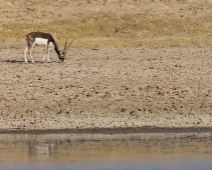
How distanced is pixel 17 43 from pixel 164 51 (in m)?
4.01

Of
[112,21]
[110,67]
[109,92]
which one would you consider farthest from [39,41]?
[112,21]

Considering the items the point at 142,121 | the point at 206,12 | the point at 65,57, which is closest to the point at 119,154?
the point at 142,121

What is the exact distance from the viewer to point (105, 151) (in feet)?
39.9

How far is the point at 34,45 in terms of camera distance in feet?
67.2

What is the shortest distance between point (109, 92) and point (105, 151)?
3635 millimetres

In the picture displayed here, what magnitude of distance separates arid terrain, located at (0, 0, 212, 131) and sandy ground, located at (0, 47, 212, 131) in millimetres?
17

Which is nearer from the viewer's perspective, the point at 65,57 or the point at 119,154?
the point at 119,154

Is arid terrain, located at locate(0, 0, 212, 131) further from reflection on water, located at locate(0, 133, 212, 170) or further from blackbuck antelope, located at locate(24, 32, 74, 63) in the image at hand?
reflection on water, located at locate(0, 133, 212, 170)

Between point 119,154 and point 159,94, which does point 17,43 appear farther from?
point 119,154

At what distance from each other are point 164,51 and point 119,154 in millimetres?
8540

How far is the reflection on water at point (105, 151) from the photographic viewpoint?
11.3 metres

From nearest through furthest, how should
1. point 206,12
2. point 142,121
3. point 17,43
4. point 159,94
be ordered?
point 142,121 → point 159,94 → point 17,43 → point 206,12

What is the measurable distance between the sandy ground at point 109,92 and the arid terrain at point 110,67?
0.02 m

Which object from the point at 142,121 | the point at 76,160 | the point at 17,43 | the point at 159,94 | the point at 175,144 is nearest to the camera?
the point at 76,160
